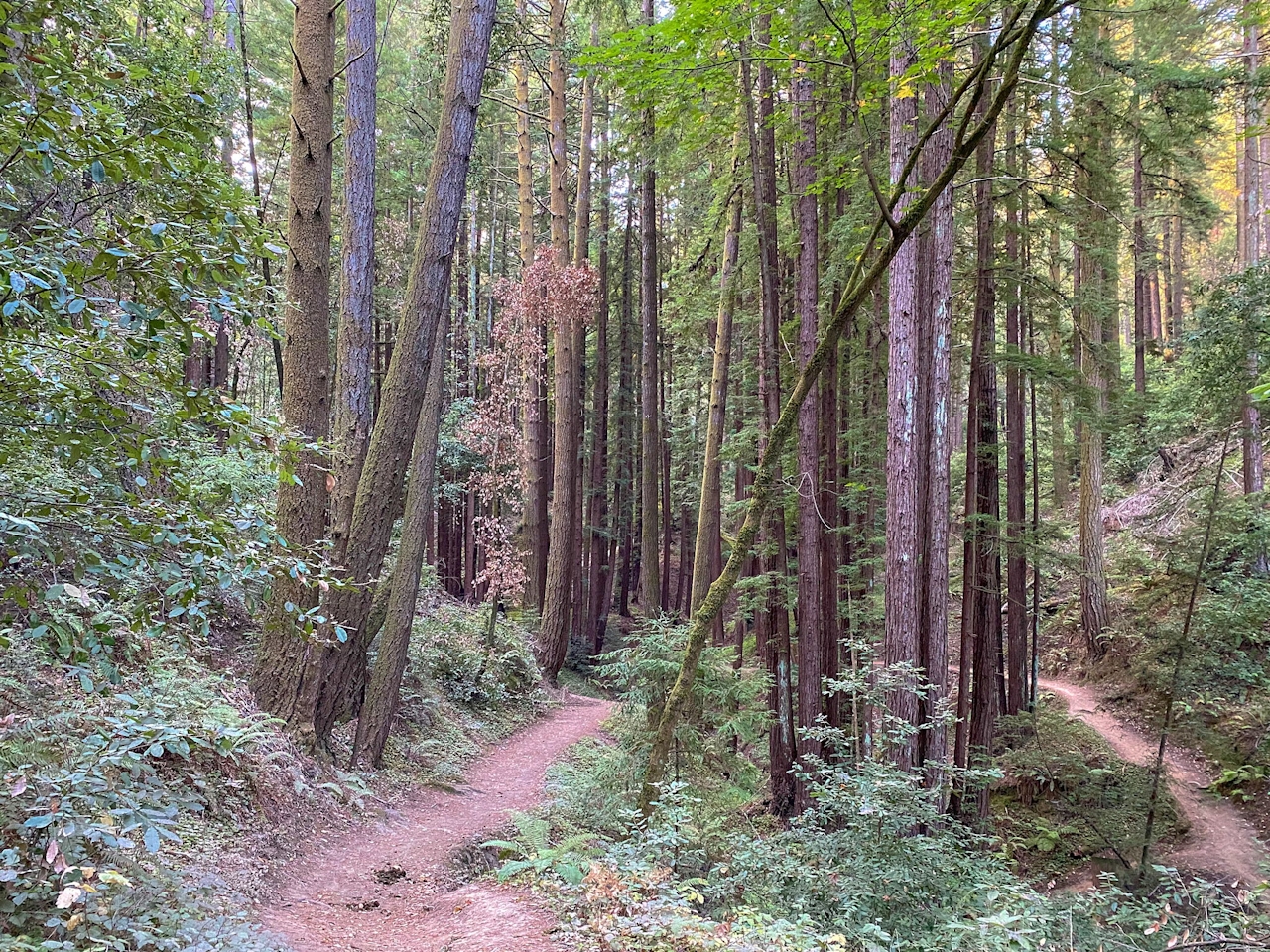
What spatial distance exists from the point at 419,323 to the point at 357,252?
110cm

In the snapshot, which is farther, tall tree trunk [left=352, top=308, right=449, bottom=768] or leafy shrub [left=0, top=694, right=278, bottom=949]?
tall tree trunk [left=352, top=308, right=449, bottom=768]

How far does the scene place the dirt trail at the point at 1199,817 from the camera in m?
8.85

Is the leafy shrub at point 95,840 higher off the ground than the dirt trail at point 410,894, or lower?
higher

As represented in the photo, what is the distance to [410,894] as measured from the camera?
5.16 m

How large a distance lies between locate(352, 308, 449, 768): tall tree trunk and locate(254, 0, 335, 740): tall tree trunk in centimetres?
94

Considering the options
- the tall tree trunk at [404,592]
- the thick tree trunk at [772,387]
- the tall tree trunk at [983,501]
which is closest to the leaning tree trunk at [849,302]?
the tall tree trunk at [404,592]

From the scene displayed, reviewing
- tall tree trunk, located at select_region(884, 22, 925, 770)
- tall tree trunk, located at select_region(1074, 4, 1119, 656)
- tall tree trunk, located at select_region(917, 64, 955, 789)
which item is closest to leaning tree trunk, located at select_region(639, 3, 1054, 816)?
tall tree trunk, located at select_region(884, 22, 925, 770)

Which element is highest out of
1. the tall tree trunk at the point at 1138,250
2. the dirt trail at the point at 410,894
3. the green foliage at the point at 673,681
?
the tall tree trunk at the point at 1138,250

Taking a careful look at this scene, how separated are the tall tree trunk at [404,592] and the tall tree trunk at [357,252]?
74cm

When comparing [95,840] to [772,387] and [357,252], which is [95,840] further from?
[772,387]

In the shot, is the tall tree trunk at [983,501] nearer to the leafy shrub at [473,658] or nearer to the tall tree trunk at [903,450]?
the tall tree trunk at [903,450]

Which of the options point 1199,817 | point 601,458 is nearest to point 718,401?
point 1199,817

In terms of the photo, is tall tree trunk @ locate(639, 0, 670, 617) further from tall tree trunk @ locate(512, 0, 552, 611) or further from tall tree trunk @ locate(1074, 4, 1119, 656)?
tall tree trunk @ locate(1074, 4, 1119, 656)

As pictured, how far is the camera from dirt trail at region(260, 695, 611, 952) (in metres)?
4.09
